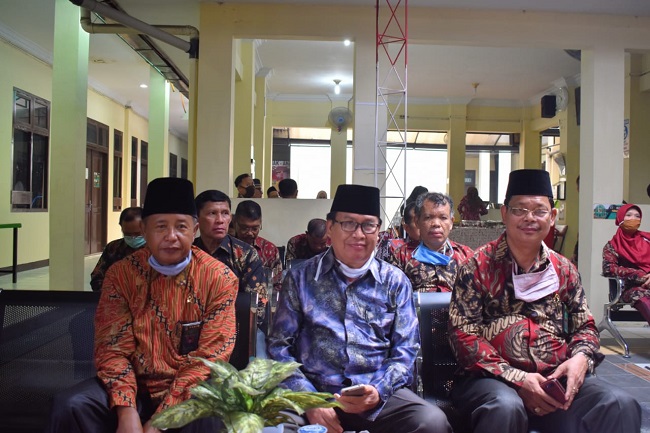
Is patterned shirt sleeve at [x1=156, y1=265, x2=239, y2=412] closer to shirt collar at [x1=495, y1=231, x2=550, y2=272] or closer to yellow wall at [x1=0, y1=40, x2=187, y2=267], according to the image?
shirt collar at [x1=495, y1=231, x2=550, y2=272]

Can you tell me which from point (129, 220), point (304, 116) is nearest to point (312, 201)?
point (129, 220)

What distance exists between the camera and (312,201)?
7.58 m

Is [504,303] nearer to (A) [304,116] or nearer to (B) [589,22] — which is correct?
(B) [589,22]

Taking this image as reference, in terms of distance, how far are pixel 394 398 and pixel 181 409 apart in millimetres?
1089

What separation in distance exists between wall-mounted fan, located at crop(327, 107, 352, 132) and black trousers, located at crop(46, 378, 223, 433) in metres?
12.2

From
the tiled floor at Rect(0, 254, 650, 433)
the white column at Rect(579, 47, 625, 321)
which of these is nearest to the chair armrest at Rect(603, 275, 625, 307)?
the tiled floor at Rect(0, 254, 650, 433)

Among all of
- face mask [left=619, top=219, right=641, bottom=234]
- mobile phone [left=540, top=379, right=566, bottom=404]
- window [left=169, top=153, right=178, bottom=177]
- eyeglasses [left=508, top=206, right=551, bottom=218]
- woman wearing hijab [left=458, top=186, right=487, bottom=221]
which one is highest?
window [left=169, top=153, right=178, bottom=177]

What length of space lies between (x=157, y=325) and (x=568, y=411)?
5.45 ft

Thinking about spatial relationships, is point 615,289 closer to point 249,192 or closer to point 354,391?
point 354,391

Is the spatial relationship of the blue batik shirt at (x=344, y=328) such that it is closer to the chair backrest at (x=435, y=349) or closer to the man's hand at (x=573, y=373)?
the chair backrest at (x=435, y=349)

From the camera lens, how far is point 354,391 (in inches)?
77.9

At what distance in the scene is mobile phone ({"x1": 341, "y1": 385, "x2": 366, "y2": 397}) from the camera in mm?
1971

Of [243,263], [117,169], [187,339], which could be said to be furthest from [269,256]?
[117,169]

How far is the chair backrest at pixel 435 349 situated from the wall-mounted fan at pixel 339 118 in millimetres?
11570
